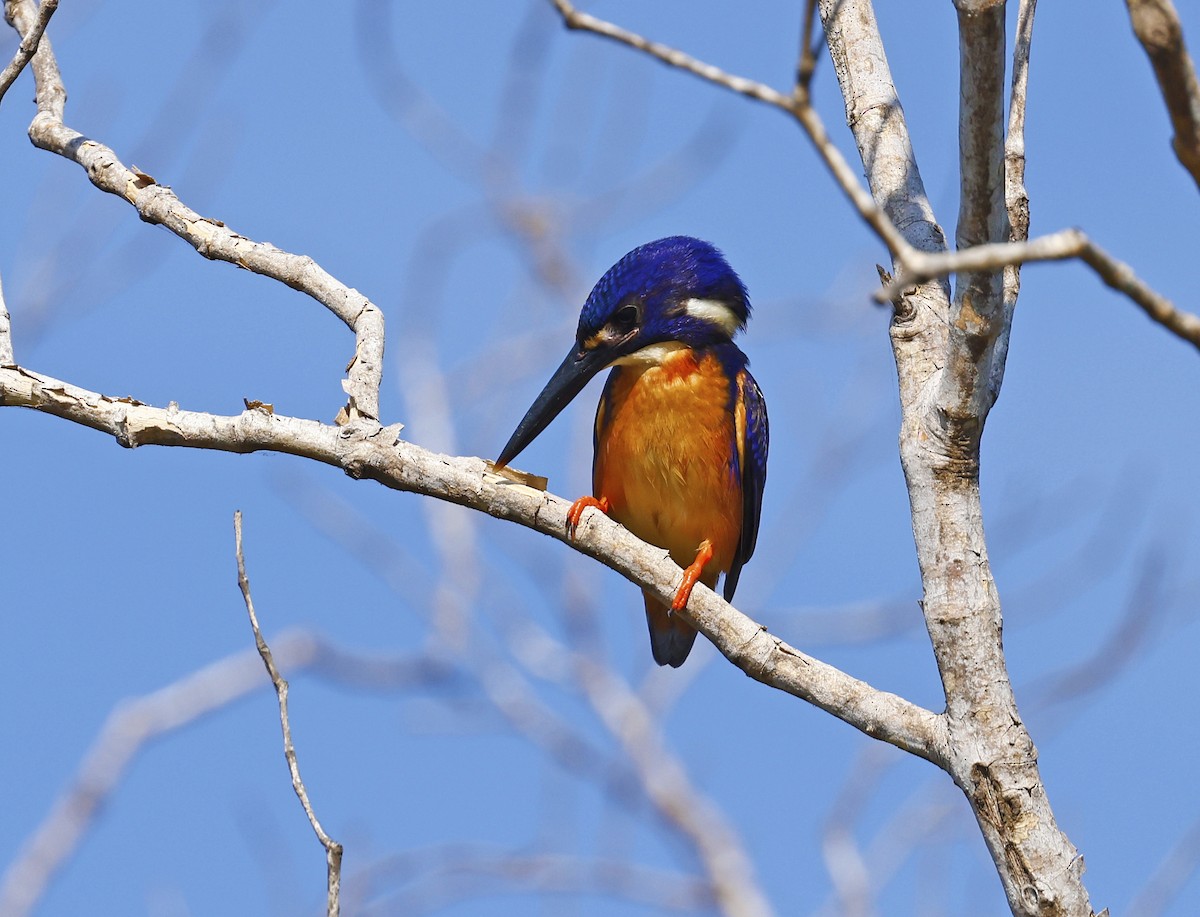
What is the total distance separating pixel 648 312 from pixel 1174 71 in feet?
11.8

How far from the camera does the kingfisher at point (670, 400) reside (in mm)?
5141

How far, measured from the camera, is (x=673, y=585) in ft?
10.5

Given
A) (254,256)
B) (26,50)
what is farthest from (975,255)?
(26,50)

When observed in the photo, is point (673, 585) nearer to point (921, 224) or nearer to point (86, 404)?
point (921, 224)

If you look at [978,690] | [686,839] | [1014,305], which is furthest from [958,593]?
[686,839]

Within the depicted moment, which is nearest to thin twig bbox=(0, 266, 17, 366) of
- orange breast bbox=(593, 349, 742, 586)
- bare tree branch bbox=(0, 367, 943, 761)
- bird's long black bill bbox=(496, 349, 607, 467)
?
bare tree branch bbox=(0, 367, 943, 761)

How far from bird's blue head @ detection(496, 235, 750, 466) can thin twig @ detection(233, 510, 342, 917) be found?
1994 millimetres

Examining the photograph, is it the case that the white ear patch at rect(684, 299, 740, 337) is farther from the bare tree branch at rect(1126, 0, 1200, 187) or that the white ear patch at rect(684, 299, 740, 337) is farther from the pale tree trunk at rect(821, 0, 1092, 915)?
the bare tree branch at rect(1126, 0, 1200, 187)

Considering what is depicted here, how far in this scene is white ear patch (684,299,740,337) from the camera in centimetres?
529

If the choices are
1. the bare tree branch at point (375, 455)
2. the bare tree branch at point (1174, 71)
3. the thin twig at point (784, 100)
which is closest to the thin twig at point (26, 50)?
the bare tree branch at point (375, 455)

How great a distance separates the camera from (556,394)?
4.93m

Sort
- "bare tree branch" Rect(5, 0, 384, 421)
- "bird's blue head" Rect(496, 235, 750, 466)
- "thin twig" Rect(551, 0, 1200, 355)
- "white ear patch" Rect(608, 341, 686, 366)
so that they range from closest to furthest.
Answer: "thin twig" Rect(551, 0, 1200, 355) < "bare tree branch" Rect(5, 0, 384, 421) < "bird's blue head" Rect(496, 235, 750, 466) < "white ear patch" Rect(608, 341, 686, 366)

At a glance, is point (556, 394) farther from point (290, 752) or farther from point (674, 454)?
point (290, 752)

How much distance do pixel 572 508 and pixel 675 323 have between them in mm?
2193
